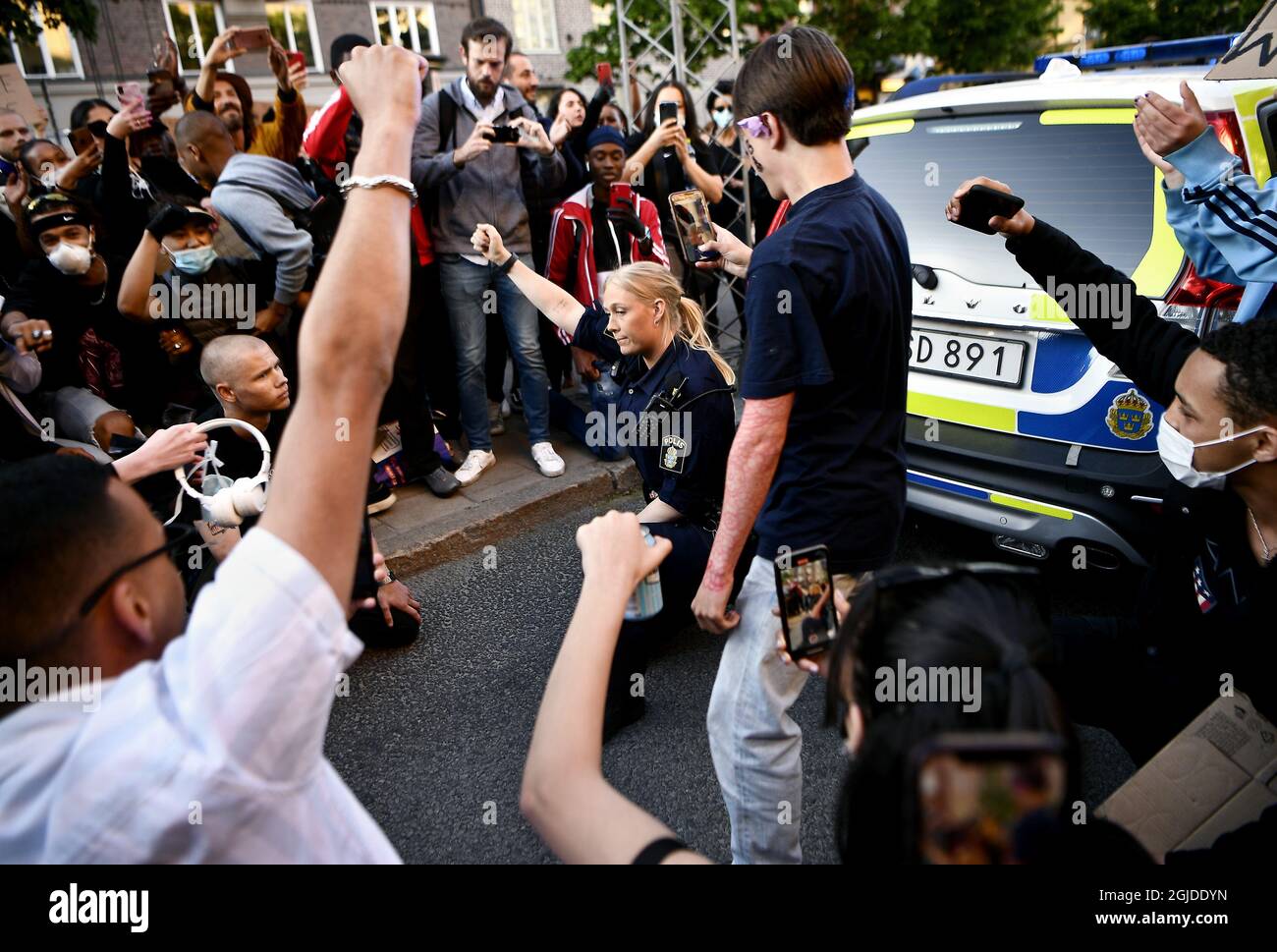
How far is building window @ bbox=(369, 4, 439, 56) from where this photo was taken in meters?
20.1

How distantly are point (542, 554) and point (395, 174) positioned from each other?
3372mm

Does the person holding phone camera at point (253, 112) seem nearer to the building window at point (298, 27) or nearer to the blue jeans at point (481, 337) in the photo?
the blue jeans at point (481, 337)

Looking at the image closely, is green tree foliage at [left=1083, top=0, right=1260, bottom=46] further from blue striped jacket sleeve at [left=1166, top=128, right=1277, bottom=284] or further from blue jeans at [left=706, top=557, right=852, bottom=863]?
blue jeans at [left=706, top=557, right=852, bottom=863]

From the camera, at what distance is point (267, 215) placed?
3.94 metres

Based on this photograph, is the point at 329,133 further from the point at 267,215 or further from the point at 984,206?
the point at 984,206

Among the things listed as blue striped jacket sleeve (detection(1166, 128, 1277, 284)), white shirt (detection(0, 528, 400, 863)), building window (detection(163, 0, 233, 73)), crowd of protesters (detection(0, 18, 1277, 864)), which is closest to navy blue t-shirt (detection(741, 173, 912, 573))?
crowd of protesters (detection(0, 18, 1277, 864))

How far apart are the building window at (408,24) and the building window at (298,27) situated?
1506 millimetres

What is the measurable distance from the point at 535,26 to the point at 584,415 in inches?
810

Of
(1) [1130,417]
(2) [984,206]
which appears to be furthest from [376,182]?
(1) [1130,417]

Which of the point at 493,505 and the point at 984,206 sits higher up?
the point at 984,206

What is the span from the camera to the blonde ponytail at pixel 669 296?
3146 millimetres

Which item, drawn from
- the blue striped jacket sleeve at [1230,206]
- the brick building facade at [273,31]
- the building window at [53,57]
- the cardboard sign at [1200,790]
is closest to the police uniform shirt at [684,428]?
the blue striped jacket sleeve at [1230,206]

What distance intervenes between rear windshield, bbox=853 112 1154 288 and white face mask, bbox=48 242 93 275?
3499 millimetres
